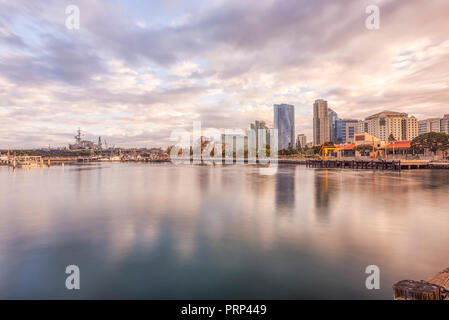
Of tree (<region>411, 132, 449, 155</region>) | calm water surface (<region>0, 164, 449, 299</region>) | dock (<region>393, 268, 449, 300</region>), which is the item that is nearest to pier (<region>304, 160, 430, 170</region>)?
tree (<region>411, 132, 449, 155</region>)

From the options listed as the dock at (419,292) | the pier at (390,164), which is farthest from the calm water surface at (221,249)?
the pier at (390,164)

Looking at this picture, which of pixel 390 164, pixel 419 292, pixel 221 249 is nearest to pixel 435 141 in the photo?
pixel 390 164

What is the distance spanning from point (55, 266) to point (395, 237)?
1621 cm

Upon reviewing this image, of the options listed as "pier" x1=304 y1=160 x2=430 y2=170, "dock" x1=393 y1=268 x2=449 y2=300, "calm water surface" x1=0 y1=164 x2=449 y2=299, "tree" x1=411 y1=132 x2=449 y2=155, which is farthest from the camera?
"tree" x1=411 y1=132 x2=449 y2=155

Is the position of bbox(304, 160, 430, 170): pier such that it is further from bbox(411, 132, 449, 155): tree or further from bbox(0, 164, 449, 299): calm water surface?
bbox(0, 164, 449, 299): calm water surface

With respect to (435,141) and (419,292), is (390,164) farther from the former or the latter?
(419,292)

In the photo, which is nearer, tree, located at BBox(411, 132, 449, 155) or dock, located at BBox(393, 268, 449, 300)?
dock, located at BBox(393, 268, 449, 300)

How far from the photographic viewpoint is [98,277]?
1008 cm

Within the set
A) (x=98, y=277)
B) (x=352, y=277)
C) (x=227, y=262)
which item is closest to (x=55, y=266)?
(x=98, y=277)

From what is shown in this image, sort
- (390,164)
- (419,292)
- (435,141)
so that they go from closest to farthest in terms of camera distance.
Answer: (419,292)
(390,164)
(435,141)

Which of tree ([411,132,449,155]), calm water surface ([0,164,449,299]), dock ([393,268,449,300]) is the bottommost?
calm water surface ([0,164,449,299])

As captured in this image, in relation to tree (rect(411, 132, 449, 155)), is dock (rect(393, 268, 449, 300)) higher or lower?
lower

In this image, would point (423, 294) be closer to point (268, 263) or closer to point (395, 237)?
point (268, 263)
